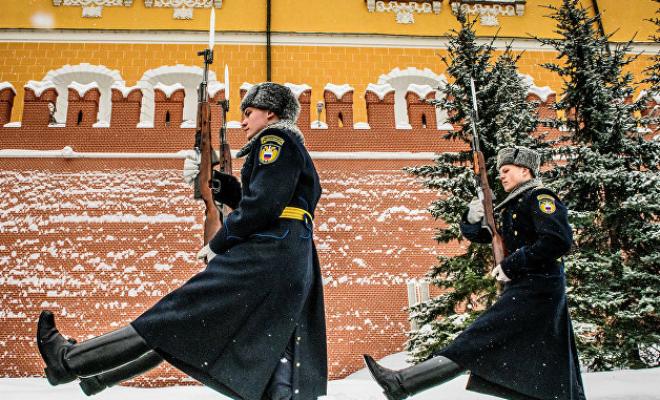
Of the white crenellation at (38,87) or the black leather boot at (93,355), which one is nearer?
the black leather boot at (93,355)

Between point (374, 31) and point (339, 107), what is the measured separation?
5.22 metres

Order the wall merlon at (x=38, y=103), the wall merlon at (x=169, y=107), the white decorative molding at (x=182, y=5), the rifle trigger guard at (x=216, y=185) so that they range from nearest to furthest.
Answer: the rifle trigger guard at (x=216, y=185) → the wall merlon at (x=38, y=103) → the wall merlon at (x=169, y=107) → the white decorative molding at (x=182, y=5)

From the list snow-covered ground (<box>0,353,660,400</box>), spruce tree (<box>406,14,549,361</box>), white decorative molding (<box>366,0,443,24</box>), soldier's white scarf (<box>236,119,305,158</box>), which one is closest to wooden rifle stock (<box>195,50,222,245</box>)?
soldier's white scarf (<box>236,119,305,158</box>)

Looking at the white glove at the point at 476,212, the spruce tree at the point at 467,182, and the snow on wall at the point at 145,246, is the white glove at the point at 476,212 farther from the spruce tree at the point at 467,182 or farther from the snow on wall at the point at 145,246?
the snow on wall at the point at 145,246

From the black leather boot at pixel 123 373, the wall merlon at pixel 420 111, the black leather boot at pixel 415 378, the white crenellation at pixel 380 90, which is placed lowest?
the black leather boot at pixel 415 378

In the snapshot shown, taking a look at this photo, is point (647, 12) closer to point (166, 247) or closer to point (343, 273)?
point (343, 273)

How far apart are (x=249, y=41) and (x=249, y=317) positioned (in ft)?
37.6

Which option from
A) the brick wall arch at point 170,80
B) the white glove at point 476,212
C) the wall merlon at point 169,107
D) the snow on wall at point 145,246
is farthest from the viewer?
the brick wall arch at point 170,80

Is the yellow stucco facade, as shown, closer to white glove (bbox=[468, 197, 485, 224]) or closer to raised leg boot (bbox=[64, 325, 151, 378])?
white glove (bbox=[468, 197, 485, 224])

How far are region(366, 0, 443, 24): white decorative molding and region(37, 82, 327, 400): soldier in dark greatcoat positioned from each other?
1161 cm

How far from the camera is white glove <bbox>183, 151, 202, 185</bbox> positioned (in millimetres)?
3062

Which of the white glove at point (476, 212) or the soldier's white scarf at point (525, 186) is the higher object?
the soldier's white scarf at point (525, 186)

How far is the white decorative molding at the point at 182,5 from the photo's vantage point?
42.1 ft

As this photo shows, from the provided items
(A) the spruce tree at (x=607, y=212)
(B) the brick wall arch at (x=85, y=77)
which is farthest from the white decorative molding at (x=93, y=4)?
(A) the spruce tree at (x=607, y=212)
